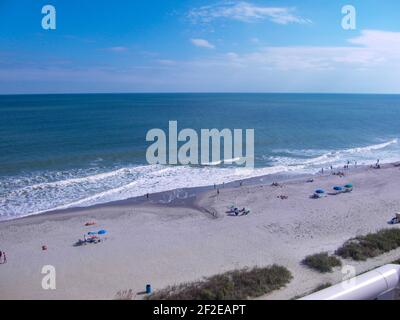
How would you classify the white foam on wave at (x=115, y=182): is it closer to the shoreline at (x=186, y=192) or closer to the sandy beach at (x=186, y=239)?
the shoreline at (x=186, y=192)

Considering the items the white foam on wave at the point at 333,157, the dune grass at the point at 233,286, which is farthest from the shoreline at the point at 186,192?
the dune grass at the point at 233,286

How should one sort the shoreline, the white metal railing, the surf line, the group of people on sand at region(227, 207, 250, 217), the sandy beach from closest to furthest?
the white metal railing
the sandy beach
the group of people on sand at region(227, 207, 250, 217)
the shoreline
the surf line

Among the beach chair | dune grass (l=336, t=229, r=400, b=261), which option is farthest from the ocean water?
dune grass (l=336, t=229, r=400, b=261)

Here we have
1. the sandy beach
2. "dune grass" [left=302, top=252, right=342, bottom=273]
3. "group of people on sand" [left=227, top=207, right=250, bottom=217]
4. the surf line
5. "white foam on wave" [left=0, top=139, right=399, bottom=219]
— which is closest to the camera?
"dune grass" [left=302, top=252, right=342, bottom=273]

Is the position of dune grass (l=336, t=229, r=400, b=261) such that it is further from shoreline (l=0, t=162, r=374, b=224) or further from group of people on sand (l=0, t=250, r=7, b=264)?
group of people on sand (l=0, t=250, r=7, b=264)

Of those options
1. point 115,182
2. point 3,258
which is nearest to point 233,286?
point 3,258

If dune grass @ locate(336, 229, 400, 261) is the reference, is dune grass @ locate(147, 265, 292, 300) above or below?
below
